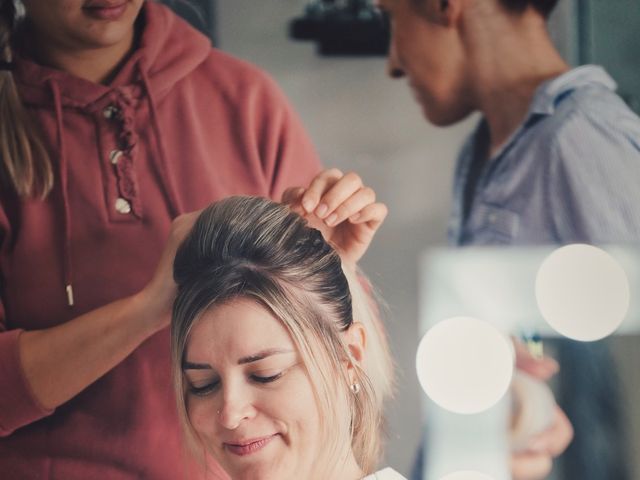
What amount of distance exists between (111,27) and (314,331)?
50cm

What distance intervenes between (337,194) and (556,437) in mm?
460

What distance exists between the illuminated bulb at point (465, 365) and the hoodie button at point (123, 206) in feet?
1.45

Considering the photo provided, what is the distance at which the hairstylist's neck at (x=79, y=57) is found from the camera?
1.16 meters

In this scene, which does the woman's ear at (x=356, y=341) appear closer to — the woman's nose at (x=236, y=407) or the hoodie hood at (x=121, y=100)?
the woman's nose at (x=236, y=407)

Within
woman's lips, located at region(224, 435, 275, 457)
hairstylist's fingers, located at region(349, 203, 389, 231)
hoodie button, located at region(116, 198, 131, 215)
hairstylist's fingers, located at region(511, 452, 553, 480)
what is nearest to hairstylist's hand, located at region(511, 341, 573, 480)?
hairstylist's fingers, located at region(511, 452, 553, 480)

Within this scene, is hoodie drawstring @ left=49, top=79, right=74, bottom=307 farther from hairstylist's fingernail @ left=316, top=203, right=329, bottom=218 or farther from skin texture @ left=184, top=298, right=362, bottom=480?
hairstylist's fingernail @ left=316, top=203, right=329, bottom=218

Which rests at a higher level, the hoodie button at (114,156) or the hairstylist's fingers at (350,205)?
the hoodie button at (114,156)

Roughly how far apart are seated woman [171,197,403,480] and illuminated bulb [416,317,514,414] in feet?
0.42

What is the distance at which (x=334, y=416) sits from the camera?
1.05m

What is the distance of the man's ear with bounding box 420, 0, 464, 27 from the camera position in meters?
1.18

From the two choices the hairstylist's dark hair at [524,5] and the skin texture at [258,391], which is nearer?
the skin texture at [258,391]

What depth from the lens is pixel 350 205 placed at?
3.59 ft

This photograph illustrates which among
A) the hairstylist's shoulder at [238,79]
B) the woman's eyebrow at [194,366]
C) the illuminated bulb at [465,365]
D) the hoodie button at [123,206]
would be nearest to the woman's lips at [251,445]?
the woman's eyebrow at [194,366]

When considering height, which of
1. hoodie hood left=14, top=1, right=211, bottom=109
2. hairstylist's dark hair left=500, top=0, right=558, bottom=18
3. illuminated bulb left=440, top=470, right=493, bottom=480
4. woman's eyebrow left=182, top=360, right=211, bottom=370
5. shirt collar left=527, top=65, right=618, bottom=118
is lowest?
illuminated bulb left=440, top=470, right=493, bottom=480
